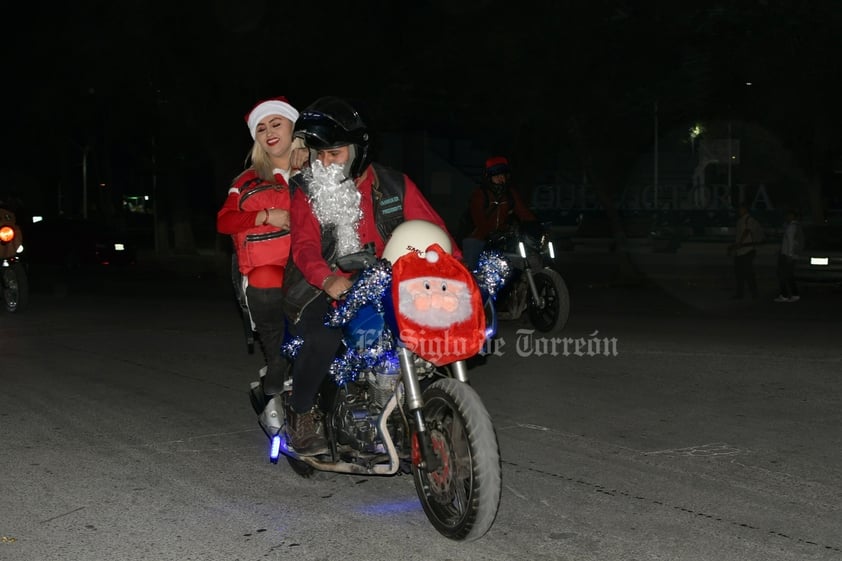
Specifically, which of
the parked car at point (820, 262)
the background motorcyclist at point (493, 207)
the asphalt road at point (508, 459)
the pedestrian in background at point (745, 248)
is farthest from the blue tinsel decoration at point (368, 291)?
the parked car at point (820, 262)

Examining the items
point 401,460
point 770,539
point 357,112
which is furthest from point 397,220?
point 770,539

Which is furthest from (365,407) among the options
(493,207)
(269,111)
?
(493,207)

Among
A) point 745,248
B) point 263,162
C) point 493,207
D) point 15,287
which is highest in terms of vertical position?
point 263,162

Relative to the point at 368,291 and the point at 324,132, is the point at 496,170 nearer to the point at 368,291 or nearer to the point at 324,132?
the point at 324,132

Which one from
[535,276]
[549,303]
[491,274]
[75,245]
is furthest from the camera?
[75,245]

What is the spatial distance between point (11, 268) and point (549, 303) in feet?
27.1

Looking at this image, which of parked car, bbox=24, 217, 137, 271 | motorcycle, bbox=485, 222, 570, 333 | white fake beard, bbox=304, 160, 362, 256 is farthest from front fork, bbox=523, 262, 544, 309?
parked car, bbox=24, 217, 137, 271

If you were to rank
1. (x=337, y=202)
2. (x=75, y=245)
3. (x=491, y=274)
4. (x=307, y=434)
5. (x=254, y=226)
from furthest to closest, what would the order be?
1. (x=75, y=245)
2. (x=254, y=226)
3. (x=307, y=434)
4. (x=337, y=202)
5. (x=491, y=274)

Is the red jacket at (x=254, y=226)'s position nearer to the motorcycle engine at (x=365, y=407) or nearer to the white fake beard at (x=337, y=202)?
the white fake beard at (x=337, y=202)

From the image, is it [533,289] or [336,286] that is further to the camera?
[533,289]

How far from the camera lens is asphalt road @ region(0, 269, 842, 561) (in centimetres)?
524

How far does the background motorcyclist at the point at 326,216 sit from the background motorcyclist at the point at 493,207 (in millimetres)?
6858

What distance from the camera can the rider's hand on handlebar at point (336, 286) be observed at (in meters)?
5.16

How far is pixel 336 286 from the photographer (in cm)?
518
